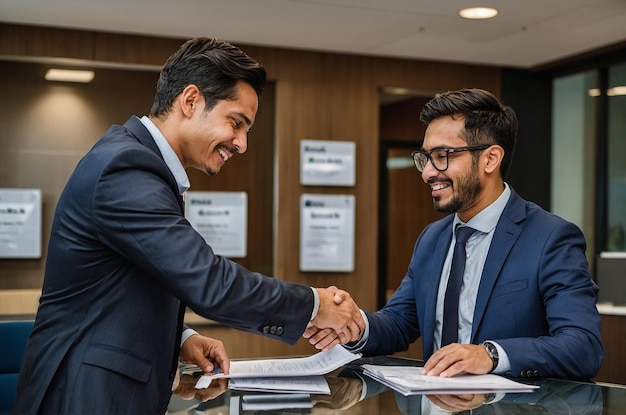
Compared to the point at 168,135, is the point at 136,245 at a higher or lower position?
lower

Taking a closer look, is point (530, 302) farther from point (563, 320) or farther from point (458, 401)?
point (458, 401)

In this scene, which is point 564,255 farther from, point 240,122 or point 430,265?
point 240,122

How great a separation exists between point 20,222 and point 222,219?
143 centimetres

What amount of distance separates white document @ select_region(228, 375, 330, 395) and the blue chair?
3.51ft

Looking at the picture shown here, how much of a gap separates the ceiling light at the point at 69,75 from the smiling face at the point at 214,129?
12.5ft

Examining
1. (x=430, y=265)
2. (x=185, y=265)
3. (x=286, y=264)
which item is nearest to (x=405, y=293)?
(x=430, y=265)

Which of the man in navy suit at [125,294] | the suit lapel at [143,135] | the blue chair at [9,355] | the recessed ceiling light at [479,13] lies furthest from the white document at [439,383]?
the recessed ceiling light at [479,13]

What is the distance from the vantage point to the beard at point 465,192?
2590mm

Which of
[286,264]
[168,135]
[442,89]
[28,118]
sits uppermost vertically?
[442,89]

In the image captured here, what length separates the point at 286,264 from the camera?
5996 mm

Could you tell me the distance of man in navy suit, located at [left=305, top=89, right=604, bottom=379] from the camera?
7.23 ft

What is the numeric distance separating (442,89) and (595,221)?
1.63 metres

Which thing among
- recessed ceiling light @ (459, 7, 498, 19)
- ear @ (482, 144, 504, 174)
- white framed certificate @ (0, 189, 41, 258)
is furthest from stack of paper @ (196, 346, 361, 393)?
white framed certificate @ (0, 189, 41, 258)

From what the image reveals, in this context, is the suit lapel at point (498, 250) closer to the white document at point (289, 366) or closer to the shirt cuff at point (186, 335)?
the white document at point (289, 366)
